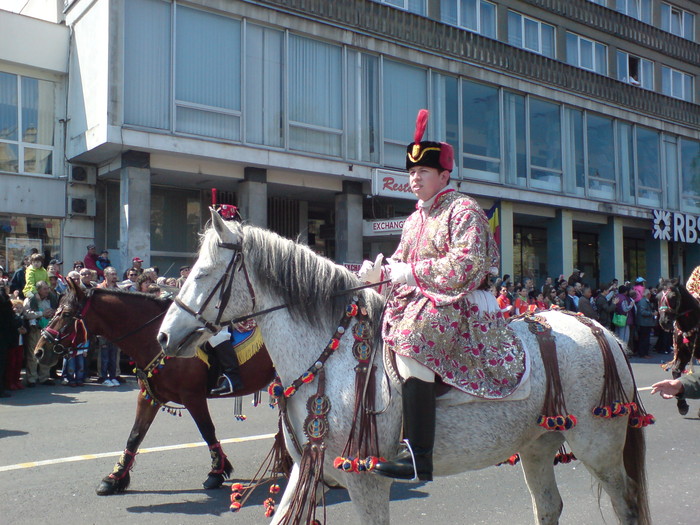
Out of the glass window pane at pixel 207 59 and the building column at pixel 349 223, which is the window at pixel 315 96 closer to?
the building column at pixel 349 223

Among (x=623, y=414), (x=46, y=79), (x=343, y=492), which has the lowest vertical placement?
(x=343, y=492)

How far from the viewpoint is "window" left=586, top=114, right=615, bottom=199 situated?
1045 inches

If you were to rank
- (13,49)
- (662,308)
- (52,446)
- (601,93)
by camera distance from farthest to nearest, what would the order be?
(601,93) < (13,49) < (662,308) < (52,446)

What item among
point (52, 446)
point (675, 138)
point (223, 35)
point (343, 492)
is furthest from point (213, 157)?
point (675, 138)

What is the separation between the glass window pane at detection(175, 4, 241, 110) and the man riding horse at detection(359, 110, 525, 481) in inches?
557

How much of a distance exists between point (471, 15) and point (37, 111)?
14720 mm

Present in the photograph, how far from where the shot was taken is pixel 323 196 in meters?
20.6

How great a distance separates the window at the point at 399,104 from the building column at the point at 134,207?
7.59 meters

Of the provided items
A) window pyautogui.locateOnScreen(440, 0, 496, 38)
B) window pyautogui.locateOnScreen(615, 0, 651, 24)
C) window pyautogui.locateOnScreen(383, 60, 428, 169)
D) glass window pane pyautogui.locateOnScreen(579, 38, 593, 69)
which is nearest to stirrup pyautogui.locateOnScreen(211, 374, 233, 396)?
window pyautogui.locateOnScreen(383, 60, 428, 169)

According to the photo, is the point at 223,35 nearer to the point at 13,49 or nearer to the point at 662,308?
the point at 13,49

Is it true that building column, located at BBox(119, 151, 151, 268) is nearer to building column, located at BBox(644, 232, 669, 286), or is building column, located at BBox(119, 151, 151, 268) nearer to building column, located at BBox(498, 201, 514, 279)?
building column, located at BBox(498, 201, 514, 279)

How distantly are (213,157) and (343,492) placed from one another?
12.4 m

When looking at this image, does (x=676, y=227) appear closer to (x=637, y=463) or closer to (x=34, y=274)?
(x=34, y=274)

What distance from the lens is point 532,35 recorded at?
25016 millimetres
